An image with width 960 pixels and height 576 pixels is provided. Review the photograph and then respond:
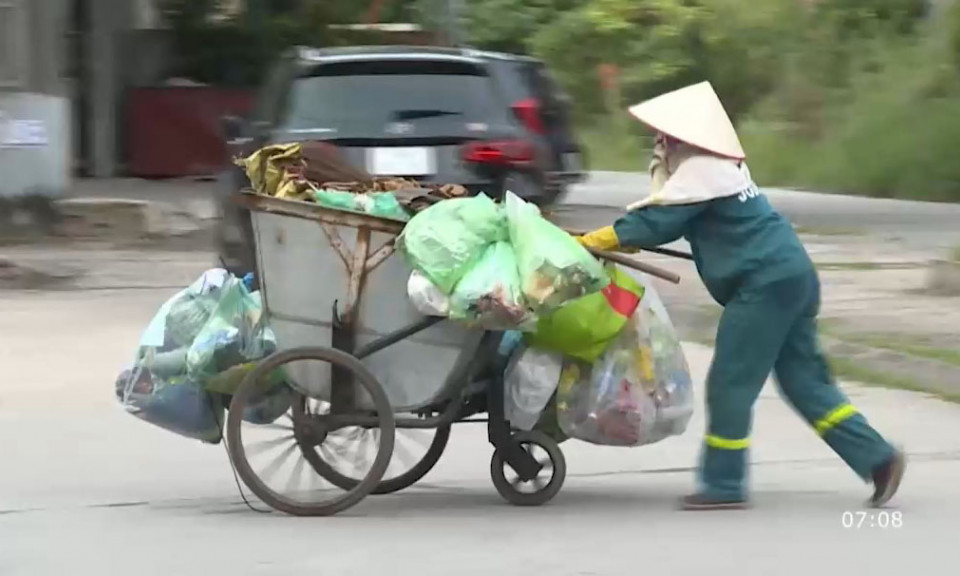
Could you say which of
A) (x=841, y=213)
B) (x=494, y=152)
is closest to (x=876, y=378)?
(x=494, y=152)

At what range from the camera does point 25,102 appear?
16.5 metres

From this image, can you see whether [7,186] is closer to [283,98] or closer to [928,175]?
[283,98]

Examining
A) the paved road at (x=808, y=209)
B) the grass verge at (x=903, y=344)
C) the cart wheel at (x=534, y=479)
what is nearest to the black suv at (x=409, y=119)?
the grass verge at (x=903, y=344)

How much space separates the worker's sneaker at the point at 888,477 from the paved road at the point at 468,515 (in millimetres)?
93

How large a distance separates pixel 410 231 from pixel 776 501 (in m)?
1.83

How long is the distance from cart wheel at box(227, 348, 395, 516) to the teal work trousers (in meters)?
1.19

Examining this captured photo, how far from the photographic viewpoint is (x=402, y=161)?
1089 centimetres

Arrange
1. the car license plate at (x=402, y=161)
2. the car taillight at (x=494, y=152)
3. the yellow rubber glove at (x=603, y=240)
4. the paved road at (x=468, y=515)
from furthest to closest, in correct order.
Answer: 1. the car taillight at (x=494, y=152)
2. the car license plate at (x=402, y=161)
3. the yellow rubber glove at (x=603, y=240)
4. the paved road at (x=468, y=515)

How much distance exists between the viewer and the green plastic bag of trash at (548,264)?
602 cm

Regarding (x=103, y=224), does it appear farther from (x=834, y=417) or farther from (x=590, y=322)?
(x=834, y=417)

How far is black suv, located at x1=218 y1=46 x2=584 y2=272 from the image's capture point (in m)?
10.9

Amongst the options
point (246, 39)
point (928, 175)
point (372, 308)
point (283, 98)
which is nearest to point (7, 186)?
point (283, 98)
